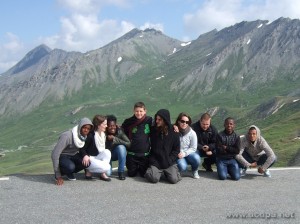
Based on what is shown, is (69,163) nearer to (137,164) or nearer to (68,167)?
(68,167)

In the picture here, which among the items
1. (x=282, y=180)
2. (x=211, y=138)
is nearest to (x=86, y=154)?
(x=211, y=138)

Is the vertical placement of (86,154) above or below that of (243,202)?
above

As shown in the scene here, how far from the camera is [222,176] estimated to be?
14.6 m

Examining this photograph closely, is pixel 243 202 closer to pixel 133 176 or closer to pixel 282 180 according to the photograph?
pixel 282 180

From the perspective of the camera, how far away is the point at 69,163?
537 inches

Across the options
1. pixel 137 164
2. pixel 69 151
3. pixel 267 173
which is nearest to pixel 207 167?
pixel 267 173

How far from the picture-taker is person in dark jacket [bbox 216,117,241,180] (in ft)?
48.3

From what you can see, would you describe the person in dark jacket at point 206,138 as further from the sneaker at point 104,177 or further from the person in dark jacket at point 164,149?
Result: the sneaker at point 104,177

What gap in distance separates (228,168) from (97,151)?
194 inches

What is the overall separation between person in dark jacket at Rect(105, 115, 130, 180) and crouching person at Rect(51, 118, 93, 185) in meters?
0.83

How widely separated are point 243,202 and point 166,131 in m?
3.71

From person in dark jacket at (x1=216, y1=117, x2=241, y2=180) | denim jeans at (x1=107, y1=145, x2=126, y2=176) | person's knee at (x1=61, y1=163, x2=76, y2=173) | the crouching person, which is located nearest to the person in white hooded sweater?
person in dark jacket at (x1=216, y1=117, x2=241, y2=180)

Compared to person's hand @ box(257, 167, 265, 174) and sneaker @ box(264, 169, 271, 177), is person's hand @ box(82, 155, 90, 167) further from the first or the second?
sneaker @ box(264, 169, 271, 177)

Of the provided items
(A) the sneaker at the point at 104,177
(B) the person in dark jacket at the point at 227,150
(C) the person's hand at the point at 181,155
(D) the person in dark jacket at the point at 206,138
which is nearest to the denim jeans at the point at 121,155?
(A) the sneaker at the point at 104,177
